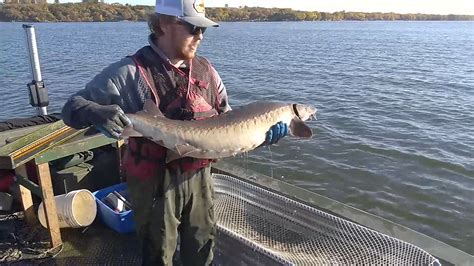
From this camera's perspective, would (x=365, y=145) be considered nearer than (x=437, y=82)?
Yes

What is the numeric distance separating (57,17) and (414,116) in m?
83.6

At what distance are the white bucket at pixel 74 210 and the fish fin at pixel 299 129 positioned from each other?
2.70 metres

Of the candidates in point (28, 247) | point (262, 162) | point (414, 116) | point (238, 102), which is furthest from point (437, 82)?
point (28, 247)

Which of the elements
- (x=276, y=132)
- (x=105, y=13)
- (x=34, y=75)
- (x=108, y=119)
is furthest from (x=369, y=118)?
(x=105, y=13)

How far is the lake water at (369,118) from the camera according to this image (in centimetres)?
924

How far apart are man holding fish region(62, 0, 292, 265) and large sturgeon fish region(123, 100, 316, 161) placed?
0.09 feet

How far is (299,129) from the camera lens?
138 inches

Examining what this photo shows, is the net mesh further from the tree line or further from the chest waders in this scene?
the tree line

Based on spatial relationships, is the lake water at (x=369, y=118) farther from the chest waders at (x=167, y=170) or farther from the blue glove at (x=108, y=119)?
the blue glove at (x=108, y=119)

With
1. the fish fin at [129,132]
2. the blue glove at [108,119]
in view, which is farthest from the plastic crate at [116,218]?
the blue glove at [108,119]

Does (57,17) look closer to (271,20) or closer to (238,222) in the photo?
(271,20)

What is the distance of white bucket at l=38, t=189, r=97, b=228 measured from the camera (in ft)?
15.7

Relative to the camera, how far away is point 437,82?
19.4 m

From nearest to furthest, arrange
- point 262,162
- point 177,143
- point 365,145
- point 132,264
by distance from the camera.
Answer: point 177,143
point 132,264
point 262,162
point 365,145
